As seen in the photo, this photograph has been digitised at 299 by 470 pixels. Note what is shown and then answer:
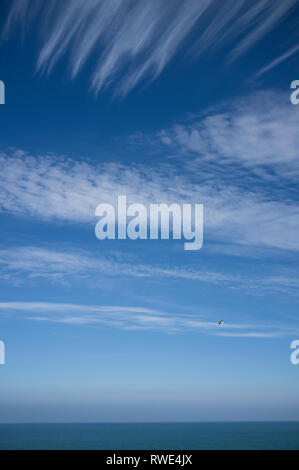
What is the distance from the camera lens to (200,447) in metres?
111
